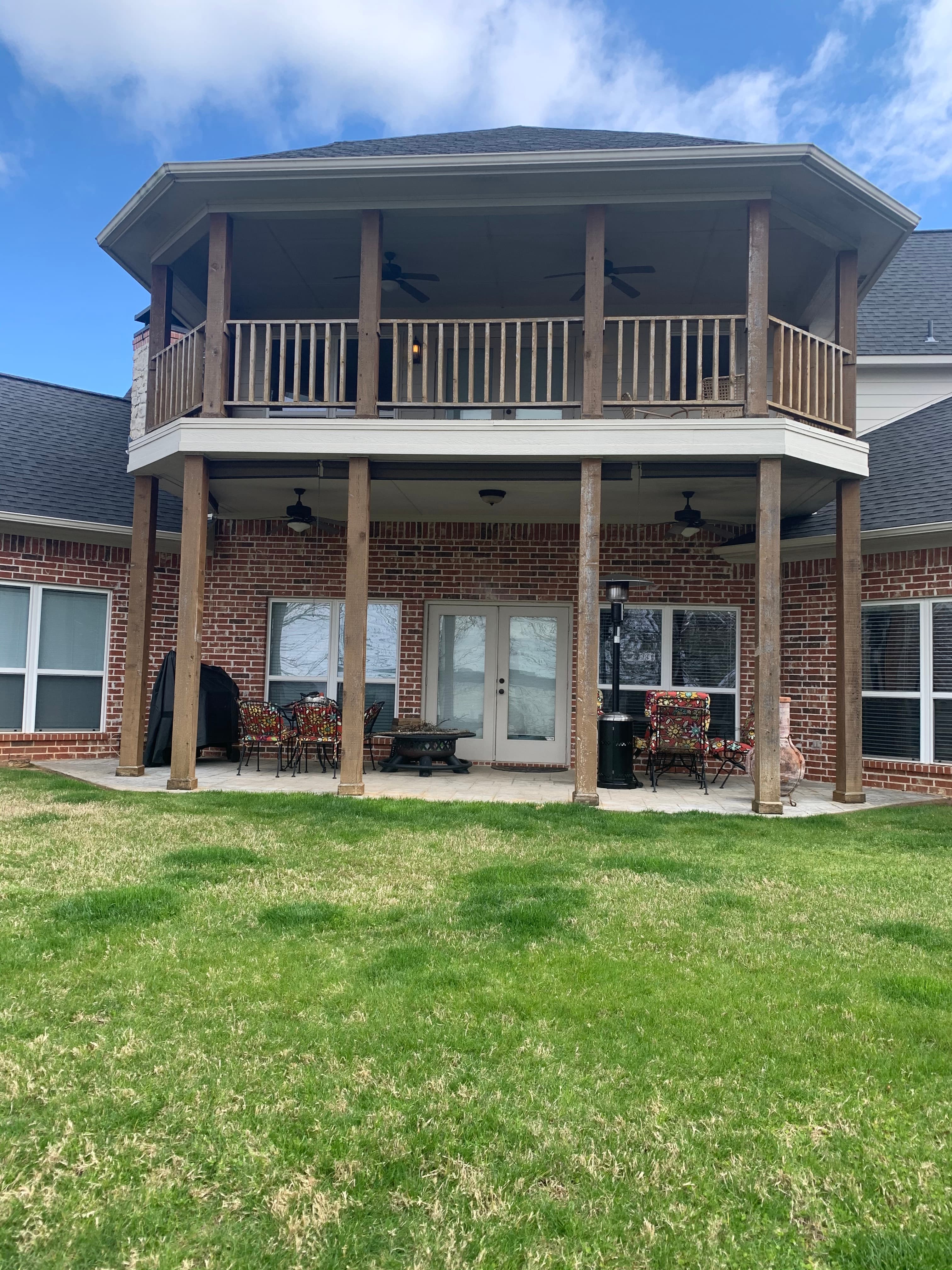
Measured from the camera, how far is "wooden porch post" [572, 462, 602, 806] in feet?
23.4

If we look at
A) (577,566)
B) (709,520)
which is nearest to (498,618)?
(577,566)

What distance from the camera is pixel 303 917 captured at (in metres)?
3.94

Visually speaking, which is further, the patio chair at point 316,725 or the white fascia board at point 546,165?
the patio chair at point 316,725

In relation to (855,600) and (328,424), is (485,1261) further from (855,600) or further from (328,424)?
(855,600)

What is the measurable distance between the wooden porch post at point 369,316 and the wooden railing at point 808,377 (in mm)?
3335

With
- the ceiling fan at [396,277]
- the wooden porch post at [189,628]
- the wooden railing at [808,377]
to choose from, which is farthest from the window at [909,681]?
the wooden porch post at [189,628]

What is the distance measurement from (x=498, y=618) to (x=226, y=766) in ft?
12.0

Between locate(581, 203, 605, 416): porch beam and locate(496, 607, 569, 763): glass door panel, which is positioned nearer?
locate(581, 203, 605, 416): porch beam

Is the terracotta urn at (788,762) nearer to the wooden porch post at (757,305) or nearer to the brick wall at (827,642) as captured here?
the brick wall at (827,642)

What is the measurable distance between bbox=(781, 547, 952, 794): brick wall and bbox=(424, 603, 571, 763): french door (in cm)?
263

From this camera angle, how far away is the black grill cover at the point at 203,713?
30.9ft

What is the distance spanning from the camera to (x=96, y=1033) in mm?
2744

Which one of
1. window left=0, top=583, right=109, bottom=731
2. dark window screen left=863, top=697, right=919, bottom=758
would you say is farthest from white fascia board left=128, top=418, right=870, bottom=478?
window left=0, top=583, right=109, bottom=731

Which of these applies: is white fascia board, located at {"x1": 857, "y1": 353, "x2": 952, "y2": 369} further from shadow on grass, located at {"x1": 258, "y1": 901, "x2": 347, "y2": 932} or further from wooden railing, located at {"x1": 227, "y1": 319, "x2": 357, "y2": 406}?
shadow on grass, located at {"x1": 258, "y1": 901, "x2": 347, "y2": 932}
